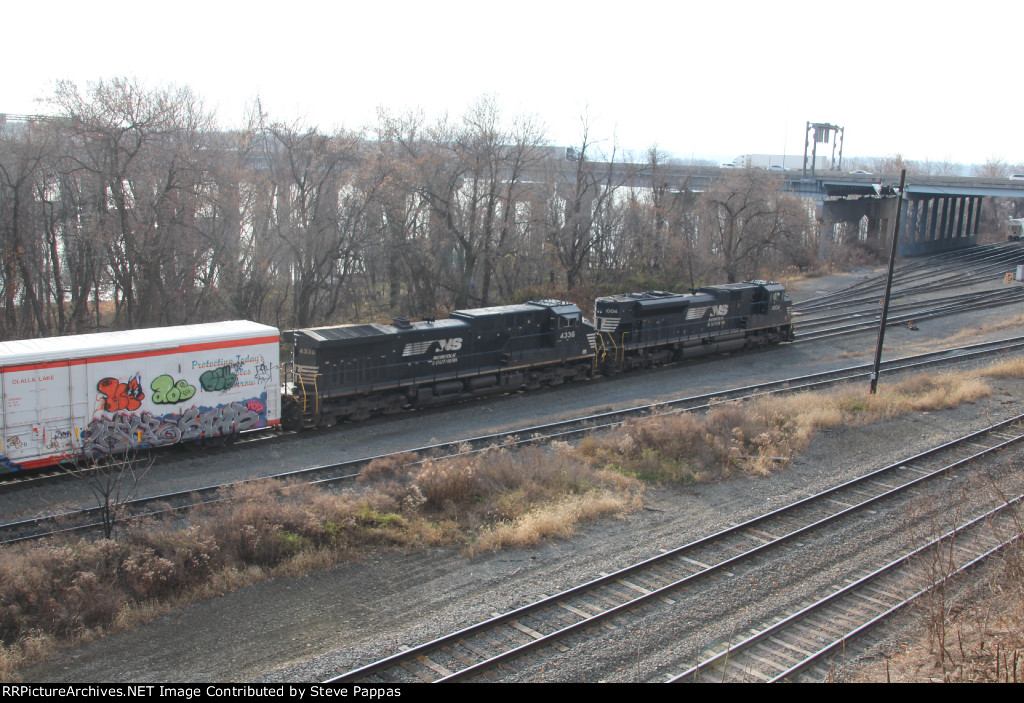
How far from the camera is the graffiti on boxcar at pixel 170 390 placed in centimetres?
1789

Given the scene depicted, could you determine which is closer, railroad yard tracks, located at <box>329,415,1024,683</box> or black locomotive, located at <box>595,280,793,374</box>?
railroad yard tracks, located at <box>329,415,1024,683</box>

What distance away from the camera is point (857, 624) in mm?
11008

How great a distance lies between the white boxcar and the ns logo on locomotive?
25mm

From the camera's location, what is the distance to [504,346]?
84.3 feet

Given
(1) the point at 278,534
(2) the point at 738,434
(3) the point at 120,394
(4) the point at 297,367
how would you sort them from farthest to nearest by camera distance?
(4) the point at 297,367 < (2) the point at 738,434 < (3) the point at 120,394 < (1) the point at 278,534

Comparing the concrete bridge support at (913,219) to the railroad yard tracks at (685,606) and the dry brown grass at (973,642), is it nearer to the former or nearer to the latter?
the railroad yard tracks at (685,606)

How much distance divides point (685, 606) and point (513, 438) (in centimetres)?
965

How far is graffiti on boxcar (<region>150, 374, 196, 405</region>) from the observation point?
58.7 ft

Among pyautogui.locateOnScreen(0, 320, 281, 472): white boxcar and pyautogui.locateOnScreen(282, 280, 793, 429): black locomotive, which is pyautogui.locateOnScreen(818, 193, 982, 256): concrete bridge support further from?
pyautogui.locateOnScreen(0, 320, 281, 472): white boxcar

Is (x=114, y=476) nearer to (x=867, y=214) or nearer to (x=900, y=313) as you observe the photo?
(x=900, y=313)

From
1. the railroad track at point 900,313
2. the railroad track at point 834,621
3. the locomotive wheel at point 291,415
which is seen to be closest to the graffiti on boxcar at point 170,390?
the locomotive wheel at point 291,415

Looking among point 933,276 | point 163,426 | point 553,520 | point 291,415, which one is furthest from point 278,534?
point 933,276

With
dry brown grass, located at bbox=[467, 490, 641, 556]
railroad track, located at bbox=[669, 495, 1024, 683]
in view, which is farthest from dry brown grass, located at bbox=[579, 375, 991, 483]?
railroad track, located at bbox=[669, 495, 1024, 683]

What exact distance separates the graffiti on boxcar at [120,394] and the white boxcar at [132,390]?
22 mm
